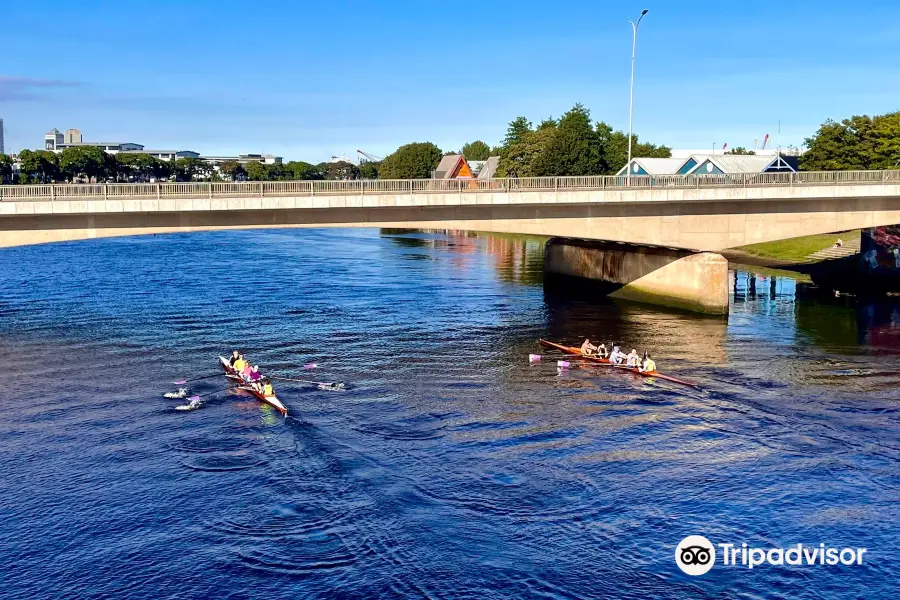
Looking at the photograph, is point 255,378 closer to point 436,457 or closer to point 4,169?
point 436,457

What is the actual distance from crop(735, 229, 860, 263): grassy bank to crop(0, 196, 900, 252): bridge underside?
81.7 ft

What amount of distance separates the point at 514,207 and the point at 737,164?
69.3m

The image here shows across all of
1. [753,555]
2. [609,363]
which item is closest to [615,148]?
[609,363]

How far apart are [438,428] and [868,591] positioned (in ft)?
53.8

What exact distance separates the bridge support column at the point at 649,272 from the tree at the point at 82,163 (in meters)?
83.2

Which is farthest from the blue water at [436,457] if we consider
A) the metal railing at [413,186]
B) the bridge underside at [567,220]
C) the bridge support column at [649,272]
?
the metal railing at [413,186]

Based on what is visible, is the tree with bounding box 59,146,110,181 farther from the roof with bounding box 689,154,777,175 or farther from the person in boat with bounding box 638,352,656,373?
the person in boat with bounding box 638,352,656,373

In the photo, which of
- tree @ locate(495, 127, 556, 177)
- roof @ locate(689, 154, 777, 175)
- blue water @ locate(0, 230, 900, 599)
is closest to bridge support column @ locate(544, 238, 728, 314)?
blue water @ locate(0, 230, 900, 599)

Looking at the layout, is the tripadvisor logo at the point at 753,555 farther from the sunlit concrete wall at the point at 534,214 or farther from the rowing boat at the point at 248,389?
the sunlit concrete wall at the point at 534,214

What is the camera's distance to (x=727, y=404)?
37.8 meters

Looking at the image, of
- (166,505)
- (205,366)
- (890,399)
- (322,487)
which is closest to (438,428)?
(322,487)

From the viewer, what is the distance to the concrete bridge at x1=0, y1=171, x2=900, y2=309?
47.5 meters

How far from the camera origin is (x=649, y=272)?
6397 cm

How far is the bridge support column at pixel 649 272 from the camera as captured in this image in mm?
58438
